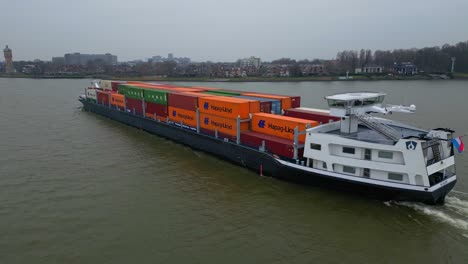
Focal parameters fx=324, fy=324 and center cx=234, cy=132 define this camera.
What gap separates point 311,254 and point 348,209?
4.51 m

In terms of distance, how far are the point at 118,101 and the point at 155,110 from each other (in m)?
9.97

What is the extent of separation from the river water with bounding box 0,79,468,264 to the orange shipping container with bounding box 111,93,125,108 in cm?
1471

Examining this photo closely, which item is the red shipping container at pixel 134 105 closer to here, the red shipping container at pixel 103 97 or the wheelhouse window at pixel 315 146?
the red shipping container at pixel 103 97

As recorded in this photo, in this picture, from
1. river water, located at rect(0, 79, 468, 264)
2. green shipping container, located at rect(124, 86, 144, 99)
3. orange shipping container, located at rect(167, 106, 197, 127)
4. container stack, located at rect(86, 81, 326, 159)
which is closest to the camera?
river water, located at rect(0, 79, 468, 264)

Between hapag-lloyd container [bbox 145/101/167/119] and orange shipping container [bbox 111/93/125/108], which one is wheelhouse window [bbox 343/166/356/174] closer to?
hapag-lloyd container [bbox 145/101/167/119]

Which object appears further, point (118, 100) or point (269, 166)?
point (118, 100)

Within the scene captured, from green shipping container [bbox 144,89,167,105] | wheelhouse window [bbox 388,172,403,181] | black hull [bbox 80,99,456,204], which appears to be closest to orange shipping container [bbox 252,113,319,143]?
black hull [bbox 80,99,456,204]

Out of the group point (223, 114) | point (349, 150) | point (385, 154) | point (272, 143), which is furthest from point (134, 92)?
point (385, 154)

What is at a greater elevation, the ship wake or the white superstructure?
the white superstructure

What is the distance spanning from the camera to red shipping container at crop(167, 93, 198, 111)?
90.2ft

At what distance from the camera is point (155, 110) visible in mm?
33156

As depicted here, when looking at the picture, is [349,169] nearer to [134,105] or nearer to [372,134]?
[372,134]

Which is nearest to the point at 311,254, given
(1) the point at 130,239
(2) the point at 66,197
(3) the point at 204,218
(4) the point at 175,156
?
(3) the point at 204,218

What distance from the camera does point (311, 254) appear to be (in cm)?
1337
